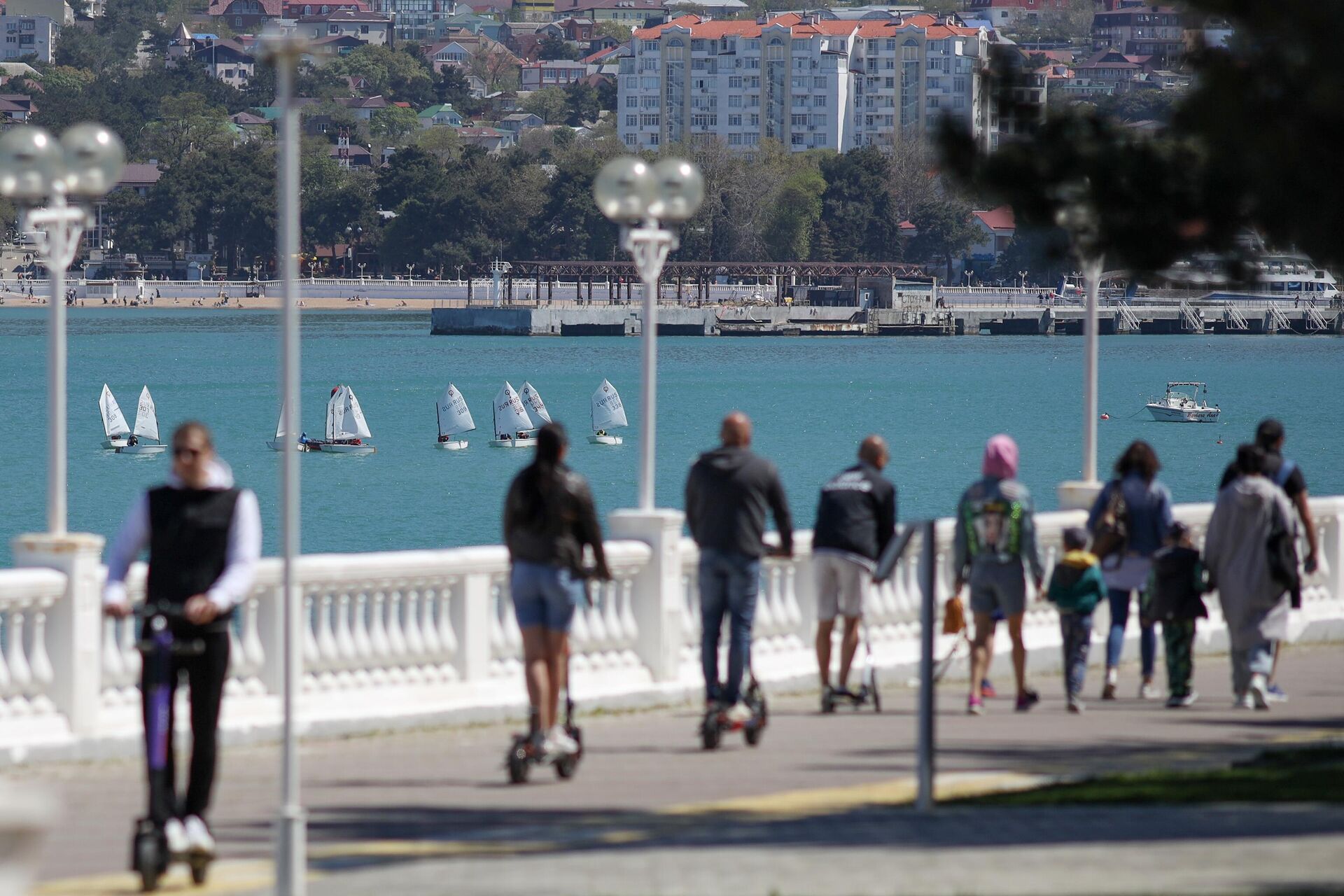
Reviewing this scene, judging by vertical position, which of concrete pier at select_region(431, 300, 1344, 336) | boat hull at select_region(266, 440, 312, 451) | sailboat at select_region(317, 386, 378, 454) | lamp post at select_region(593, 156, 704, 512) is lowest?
boat hull at select_region(266, 440, 312, 451)

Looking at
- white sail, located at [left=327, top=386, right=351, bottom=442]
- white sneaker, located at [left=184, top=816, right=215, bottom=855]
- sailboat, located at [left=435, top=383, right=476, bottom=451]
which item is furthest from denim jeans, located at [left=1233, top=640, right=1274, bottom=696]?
sailboat, located at [left=435, top=383, right=476, bottom=451]

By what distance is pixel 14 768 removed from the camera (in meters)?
10.9

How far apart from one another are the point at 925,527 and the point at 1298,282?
194 meters

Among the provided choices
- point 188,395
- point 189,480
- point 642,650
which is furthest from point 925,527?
point 188,395

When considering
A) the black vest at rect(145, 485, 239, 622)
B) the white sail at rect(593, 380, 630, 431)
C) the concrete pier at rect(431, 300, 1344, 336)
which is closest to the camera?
the black vest at rect(145, 485, 239, 622)

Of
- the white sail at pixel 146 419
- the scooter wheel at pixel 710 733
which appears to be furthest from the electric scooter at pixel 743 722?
the white sail at pixel 146 419

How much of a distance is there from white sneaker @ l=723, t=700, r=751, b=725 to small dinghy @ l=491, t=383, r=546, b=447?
2932 inches

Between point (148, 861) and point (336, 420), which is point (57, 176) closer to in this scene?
point (148, 861)

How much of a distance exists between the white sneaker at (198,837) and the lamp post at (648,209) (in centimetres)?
548

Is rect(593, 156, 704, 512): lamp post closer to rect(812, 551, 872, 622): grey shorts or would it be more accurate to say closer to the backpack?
rect(812, 551, 872, 622): grey shorts

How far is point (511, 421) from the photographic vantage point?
88.6 meters

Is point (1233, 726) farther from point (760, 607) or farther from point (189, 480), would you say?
point (189, 480)

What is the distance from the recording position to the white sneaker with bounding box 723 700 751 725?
37.1ft

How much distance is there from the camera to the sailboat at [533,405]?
283 ft
